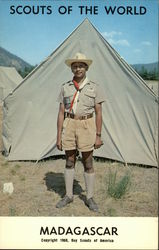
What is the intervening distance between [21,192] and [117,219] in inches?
71.9

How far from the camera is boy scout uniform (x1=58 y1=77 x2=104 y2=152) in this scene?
4020 mm

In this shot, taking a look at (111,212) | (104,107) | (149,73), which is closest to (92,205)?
(111,212)

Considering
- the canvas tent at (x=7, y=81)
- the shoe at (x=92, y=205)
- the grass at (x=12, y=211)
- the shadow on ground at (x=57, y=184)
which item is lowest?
the grass at (x=12, y=211)

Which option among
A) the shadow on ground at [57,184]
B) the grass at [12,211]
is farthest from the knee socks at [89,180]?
the grass at [12,211]

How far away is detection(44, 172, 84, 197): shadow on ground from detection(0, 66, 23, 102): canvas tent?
1278cm

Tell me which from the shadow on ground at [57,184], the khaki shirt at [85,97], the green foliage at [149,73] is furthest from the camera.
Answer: the green foliage at [149,73]

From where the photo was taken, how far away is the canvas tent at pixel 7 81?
18312 mm

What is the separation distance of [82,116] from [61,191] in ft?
4.38

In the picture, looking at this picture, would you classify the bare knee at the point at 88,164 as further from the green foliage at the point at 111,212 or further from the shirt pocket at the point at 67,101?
the shirt pocket at the point at 67,101

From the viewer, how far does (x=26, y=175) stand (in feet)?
18.4

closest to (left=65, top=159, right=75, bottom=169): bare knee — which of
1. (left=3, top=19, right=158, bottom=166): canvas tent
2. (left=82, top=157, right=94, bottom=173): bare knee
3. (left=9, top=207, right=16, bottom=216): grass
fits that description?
(left=82, top=157, right=94, bottom=173): bare knee

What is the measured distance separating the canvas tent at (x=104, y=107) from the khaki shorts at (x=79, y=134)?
2.07m

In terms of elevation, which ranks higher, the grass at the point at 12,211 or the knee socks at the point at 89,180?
the knee socks at the point at 89,180

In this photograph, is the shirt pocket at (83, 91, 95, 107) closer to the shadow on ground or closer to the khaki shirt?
the khaki shirt
